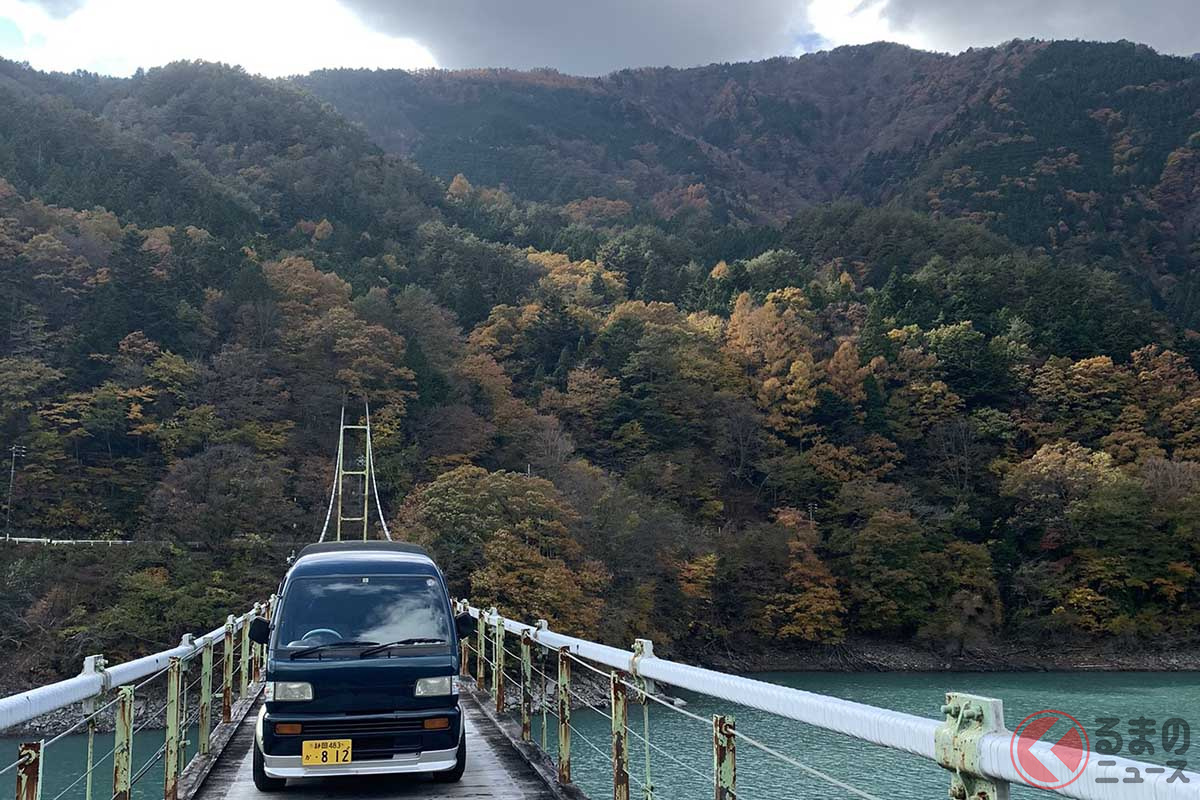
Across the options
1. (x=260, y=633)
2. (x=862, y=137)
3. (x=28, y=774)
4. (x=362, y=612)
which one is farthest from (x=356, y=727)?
(x=862, y=137)

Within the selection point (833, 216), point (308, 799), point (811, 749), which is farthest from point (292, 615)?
point (833, 216)

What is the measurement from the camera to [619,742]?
4.57m

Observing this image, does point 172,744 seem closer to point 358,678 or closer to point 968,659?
point 358,678

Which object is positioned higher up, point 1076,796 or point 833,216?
point 833,216

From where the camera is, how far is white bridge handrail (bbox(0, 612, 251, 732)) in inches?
117

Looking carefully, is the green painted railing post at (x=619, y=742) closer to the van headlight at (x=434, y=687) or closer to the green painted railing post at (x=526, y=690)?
the van headlight at (x=434, y=687)

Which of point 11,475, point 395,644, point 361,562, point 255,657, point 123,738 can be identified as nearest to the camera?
point 123,738

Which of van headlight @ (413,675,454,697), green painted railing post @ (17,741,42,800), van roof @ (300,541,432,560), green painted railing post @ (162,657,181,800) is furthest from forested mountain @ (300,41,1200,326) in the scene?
green painted railing post @ (17,741,42,800)

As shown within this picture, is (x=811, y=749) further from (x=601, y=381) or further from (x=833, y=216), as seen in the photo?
(x=833, y=216)

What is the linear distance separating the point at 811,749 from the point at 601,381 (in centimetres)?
2909

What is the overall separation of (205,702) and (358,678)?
259 cm

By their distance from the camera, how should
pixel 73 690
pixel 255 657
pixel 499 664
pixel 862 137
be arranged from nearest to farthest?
1. pixel 73 690
2. pixel 499 664
3. pixel 255 657
4. pixel 862 137

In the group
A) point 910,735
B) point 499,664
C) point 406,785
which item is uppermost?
point 910,735

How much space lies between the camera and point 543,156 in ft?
371
